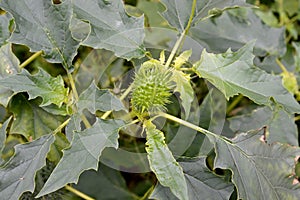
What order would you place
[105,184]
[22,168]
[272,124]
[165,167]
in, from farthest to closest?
[105,184]
[272,124]
[22,168]
[165,167]

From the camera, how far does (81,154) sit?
3.37 feet

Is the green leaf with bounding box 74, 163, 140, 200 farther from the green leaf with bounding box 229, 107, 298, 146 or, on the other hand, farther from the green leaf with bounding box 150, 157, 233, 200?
the green leaf with bounding box 150, 157, 233, 200

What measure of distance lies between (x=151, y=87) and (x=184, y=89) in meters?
0.08

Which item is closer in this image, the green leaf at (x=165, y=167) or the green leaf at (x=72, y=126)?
the green leaf at (x=165, y=167)

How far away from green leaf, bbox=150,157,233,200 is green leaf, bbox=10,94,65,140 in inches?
15.0

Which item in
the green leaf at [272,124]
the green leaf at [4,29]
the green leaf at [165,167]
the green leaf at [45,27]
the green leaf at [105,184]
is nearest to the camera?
the green leaf at [165,167]

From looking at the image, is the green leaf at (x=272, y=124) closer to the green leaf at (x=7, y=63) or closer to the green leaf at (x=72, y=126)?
the green leaf at (x=72, y=126)

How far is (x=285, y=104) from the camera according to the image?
1188mm

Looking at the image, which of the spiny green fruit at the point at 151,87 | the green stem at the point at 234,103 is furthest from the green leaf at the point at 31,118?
the green stem at the point at 234,103

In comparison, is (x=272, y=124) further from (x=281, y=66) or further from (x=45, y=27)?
(x=45, y=27)

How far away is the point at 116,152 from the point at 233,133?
391 mm

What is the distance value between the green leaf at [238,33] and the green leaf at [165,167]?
68cm

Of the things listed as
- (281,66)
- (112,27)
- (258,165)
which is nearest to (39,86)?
(112,27)

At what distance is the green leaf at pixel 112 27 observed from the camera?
3.85 ft
